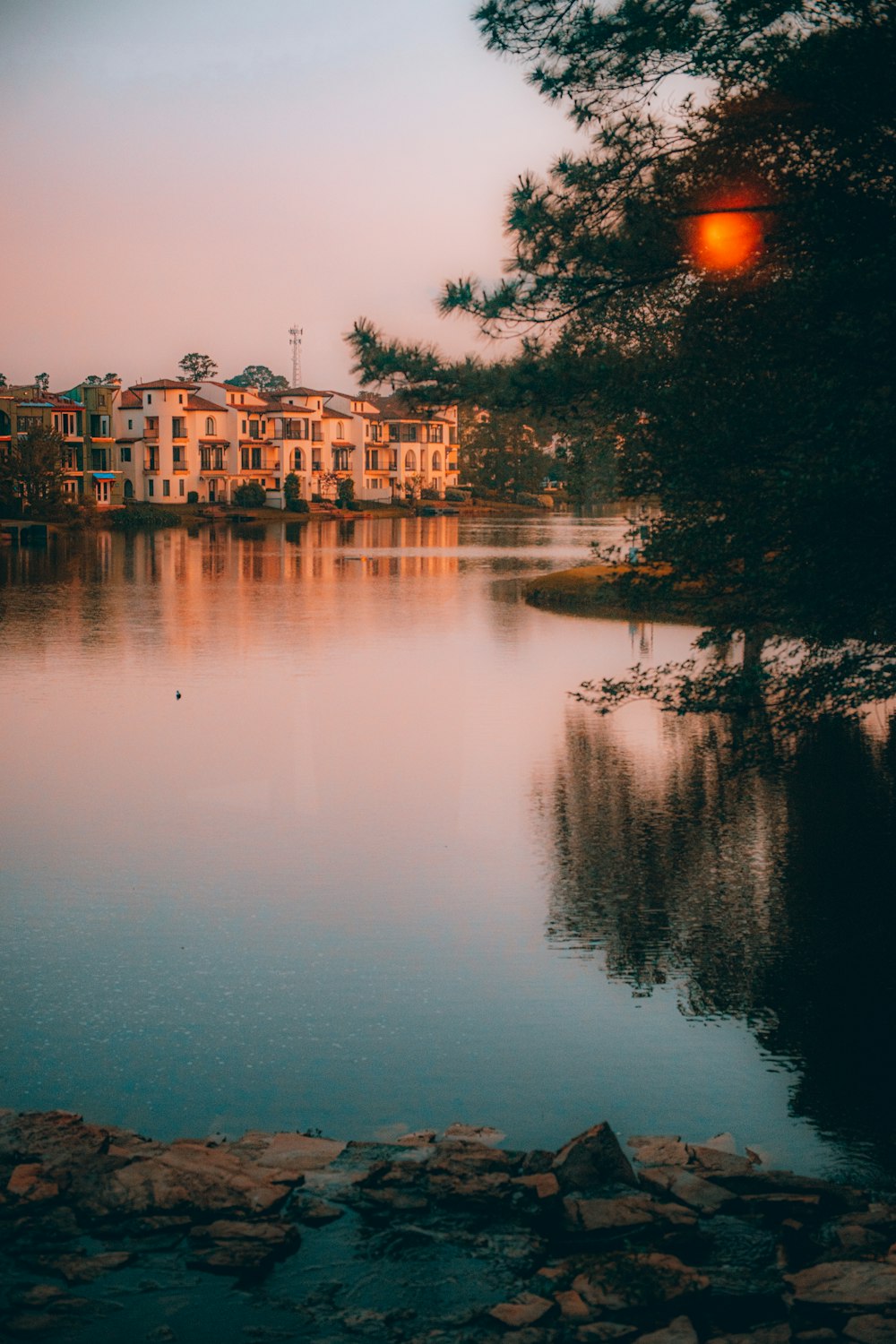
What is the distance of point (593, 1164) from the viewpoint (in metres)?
9.81

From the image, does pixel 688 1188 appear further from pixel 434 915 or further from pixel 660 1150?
pixel 434 915

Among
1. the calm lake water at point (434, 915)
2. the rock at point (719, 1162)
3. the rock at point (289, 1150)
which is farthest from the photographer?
the calm lake water at point (434, 915)

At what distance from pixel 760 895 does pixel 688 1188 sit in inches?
297

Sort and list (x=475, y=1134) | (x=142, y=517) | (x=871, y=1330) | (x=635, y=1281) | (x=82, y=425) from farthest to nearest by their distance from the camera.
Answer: (x=82, y=425) < (x=142, y=517) < (x=475, y=1134) < (x=635, y=1281) < (x=871, y=1330)

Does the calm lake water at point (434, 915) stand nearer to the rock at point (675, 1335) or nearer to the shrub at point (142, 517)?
the rock at point (675, 1335)

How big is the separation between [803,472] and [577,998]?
596 centimetres

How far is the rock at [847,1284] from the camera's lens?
816cm

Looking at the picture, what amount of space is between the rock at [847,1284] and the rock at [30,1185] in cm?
512

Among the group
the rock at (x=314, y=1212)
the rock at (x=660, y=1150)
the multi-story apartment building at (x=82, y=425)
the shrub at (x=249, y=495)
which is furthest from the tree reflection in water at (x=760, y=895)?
the shrub at (x=249, y=495)

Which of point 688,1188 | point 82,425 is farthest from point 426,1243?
point 82,425

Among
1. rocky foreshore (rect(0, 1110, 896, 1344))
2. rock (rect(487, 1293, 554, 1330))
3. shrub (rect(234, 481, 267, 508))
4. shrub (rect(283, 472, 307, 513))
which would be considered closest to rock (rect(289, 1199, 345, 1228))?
rocky foreshore (rect(0, 1110, 896, 1344))

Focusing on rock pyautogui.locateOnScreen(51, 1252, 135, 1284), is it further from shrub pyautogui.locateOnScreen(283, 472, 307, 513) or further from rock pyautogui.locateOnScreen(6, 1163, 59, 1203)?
shrub pyautogui.locateOnScreen(283, 472, 307, 513)

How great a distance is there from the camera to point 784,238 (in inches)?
582

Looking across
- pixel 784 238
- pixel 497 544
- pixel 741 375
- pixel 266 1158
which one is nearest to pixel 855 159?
pixel 784 238
